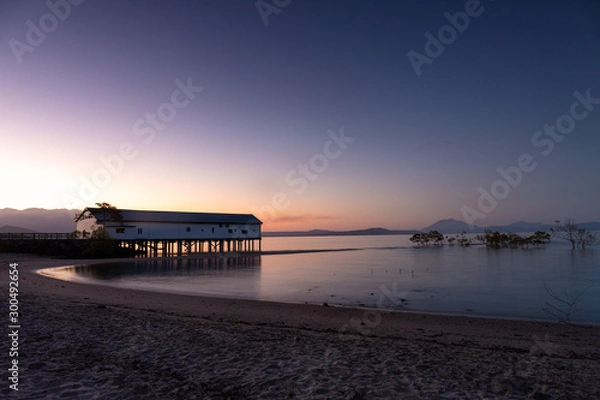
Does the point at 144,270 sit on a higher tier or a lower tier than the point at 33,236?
lower

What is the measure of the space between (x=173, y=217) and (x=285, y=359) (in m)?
53.5

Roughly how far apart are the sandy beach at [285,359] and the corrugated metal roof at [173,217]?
43.9m

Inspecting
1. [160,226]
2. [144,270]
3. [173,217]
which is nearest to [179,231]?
[173,217]

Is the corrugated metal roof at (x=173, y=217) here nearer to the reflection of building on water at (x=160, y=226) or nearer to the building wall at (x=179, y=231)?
the reflection of building on water at (x=160, y=226)

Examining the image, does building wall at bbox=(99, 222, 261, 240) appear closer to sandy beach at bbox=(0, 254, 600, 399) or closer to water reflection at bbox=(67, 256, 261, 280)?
water reflection at bbox=(67, 256, 261, 280)

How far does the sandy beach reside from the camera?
6.04 meters

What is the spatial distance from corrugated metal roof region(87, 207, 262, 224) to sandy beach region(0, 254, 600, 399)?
1727 inches

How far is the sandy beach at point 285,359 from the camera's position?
19.8 ft

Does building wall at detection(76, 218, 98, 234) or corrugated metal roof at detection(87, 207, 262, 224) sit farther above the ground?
corrugated metal roof at detection(87, 207, 262, 224)

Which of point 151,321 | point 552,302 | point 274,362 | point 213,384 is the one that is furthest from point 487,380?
point 552,302

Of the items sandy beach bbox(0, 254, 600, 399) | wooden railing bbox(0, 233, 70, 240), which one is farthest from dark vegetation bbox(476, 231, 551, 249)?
wooden railing bbox(0, 233, 70, 240)

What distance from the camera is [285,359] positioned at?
772 centimetres

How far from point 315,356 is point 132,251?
178 ft

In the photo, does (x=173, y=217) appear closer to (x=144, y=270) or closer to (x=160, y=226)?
(x=160, y=226)
